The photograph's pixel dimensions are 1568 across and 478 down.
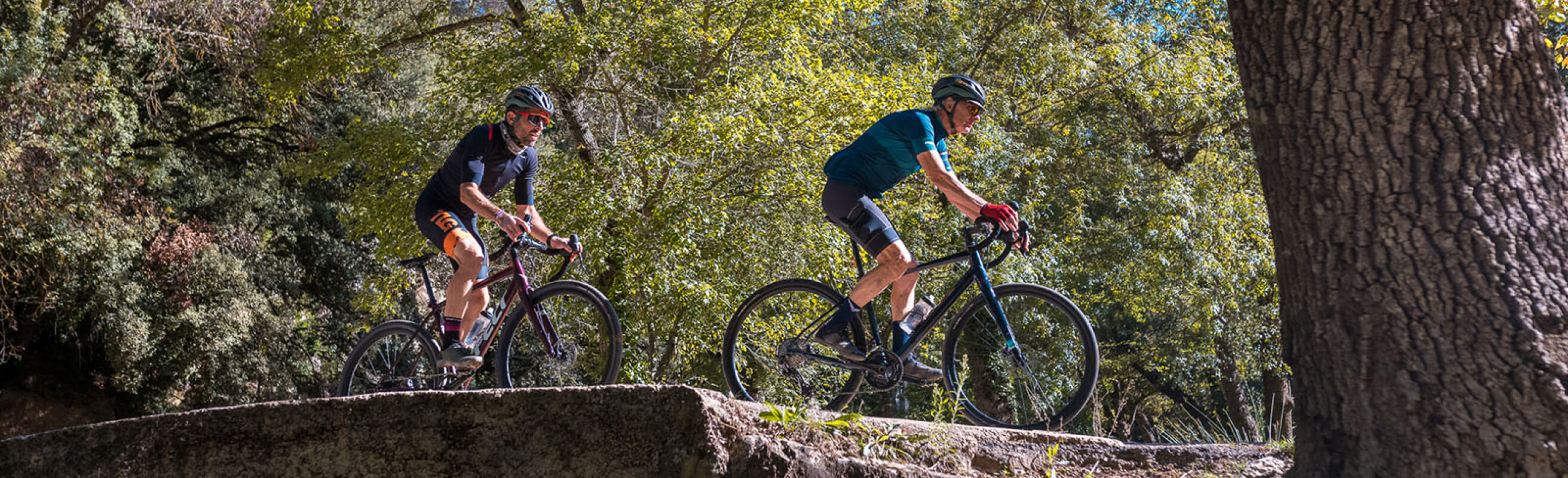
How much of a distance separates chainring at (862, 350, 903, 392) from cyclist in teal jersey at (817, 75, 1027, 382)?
30 mm

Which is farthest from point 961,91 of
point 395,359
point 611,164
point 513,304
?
point 611,164

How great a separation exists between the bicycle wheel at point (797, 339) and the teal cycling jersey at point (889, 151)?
0.51m

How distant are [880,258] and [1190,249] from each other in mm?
12767

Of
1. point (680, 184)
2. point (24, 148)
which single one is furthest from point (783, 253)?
point (24, 148)

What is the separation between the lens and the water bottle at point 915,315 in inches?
191

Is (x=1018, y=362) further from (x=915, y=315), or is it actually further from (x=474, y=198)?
(x=474, y=198)

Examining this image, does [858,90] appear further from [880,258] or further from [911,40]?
[880,258]

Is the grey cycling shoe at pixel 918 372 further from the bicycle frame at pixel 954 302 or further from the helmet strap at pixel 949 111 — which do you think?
the helmet strap at pixel 949 111

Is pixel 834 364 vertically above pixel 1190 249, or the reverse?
pixel 1190 249

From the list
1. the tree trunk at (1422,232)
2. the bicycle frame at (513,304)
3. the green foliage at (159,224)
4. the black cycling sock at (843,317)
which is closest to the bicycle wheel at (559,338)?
the bicycle frame at (513,304)

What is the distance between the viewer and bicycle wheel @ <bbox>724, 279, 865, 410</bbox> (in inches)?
198

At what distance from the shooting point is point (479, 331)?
5.25m

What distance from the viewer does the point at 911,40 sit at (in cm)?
1697

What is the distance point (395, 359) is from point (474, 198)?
1196mm
